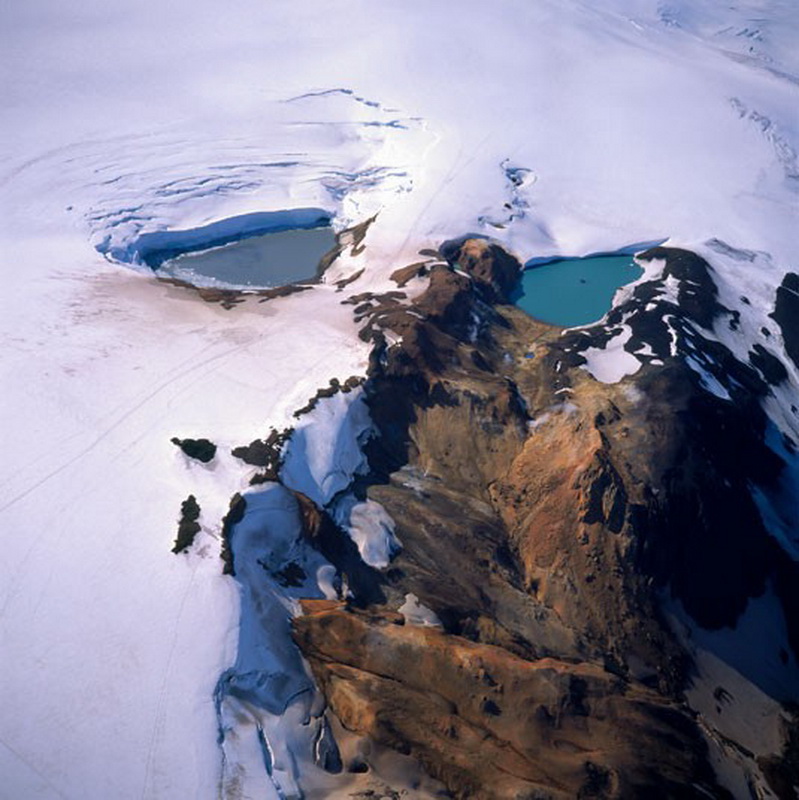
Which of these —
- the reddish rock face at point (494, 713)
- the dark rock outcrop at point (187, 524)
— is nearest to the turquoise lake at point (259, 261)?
the dark rock outcrop at point (187, 524)

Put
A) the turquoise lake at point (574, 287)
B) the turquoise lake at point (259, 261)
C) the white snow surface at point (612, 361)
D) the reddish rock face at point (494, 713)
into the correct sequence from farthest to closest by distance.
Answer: the turquoise lake at point (259, 261) → the turquoise lake at point (574, 287) → the white snow surface at point (612, 361) → the reddish rock face at point (494, 713)

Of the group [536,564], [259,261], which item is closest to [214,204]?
[259,261]

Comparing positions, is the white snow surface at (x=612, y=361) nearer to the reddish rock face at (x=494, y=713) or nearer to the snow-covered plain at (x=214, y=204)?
the snow-covered plain at (x=214, y=204)

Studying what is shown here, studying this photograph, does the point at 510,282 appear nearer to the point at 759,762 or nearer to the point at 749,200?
the point at 749,200

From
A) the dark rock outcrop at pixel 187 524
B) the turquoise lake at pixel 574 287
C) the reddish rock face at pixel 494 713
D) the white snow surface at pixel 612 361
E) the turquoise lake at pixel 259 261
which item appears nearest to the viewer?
the reddish rock face at pixel 494 713

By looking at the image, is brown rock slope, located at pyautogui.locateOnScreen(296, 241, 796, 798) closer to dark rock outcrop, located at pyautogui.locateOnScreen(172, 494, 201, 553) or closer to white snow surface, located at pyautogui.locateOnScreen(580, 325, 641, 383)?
white snow surface, located at pyautogui.locateOnScreen(580, 325, 641, 383)

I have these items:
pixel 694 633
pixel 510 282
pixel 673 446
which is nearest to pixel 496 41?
pixel 510 282
